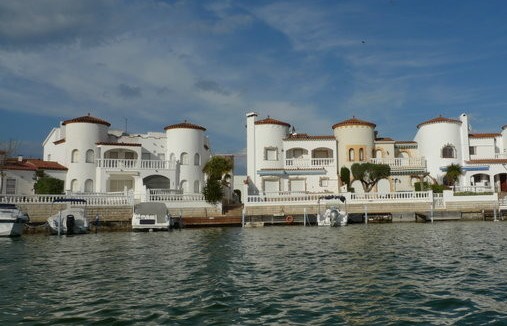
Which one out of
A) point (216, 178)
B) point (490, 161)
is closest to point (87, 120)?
point (216, 178)

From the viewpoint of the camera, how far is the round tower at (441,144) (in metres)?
46.1

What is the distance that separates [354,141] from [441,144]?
9.07m

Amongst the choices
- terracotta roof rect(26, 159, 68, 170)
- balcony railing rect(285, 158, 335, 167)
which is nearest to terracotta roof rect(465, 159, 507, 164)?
balcony railing rect(285, 158, 335, 167)

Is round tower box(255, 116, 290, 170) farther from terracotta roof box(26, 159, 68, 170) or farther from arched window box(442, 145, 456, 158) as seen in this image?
terracotta roof box(26, 159, 68, 170)

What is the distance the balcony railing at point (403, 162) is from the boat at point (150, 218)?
77.6 ft

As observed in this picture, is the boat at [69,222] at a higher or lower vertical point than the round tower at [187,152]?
lower

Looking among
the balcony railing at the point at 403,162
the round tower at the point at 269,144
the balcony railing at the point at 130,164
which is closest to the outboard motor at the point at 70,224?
the balcony railing at the point at 130,164

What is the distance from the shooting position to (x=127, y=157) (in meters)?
45.0

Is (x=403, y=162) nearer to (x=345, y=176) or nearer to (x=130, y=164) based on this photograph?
(x=345, y=176)

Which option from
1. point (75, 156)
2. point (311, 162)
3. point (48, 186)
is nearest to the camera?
point (48, 186)

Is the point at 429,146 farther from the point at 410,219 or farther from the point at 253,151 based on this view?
the point at 253,151

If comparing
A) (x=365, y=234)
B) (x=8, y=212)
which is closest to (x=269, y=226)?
(x=365, y=234)

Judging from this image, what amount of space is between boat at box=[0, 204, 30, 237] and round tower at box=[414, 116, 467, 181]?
38.4m

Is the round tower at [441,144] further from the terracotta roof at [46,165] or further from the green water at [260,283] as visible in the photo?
the terracotta roof at [46,165]
